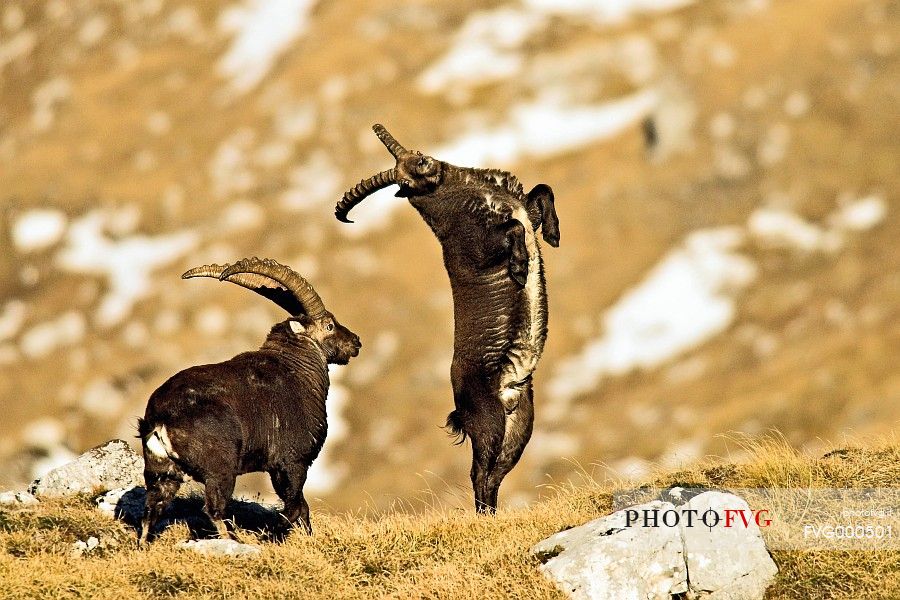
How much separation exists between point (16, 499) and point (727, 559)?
411 inches

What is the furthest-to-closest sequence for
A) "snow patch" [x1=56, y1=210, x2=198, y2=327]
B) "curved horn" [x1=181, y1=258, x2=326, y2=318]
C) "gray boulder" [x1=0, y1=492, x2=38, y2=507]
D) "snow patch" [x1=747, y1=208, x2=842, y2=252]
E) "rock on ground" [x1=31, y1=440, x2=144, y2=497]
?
"snow patch" [x1=56, y1=210, x2=198, y2=327]
"snow patch" [x1=747, y1=208, x2=842, y2=252]
"rock on ground" [x1=31, y1=440, x2=144, y2=497]
"gray boulder" [x1=0, y1=492, x2=38, y2=507]
"curved horn" [x1=181, y1=258, x2=326, y2=318]

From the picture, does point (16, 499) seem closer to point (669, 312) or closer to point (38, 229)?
point (669, 312)

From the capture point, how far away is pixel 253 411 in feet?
46.8

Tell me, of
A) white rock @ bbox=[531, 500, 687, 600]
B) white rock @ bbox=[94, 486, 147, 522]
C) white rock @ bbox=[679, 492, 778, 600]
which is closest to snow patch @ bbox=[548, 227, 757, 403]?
white rock @ bbox=[94, 486, 147, 522]

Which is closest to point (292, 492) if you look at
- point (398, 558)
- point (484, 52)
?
point (398, 558)

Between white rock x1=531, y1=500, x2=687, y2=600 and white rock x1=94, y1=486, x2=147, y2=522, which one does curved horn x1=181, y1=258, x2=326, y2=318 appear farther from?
white rock x1=531, y1=500, x2=687, y2=600

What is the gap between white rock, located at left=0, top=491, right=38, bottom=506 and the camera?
664 inches

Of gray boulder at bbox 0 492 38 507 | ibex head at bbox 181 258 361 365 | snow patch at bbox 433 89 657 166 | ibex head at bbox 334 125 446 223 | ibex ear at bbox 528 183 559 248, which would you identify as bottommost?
gray boulder at bbox 0 492 38 507

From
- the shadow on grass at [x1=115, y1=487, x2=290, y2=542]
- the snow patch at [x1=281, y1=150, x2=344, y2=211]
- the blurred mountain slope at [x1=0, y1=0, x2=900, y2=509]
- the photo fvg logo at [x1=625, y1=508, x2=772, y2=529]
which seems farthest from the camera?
the snow patch at [x1=281, y1=150, x2=344, y2=211]

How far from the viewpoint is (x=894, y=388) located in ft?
328

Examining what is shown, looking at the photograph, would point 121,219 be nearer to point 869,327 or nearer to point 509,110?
point 509,110

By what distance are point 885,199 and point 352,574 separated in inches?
5614

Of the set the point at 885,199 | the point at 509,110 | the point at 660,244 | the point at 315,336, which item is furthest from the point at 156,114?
the point at 315,336

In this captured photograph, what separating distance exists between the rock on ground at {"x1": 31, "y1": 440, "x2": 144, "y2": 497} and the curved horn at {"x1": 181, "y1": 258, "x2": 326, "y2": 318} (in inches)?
150
